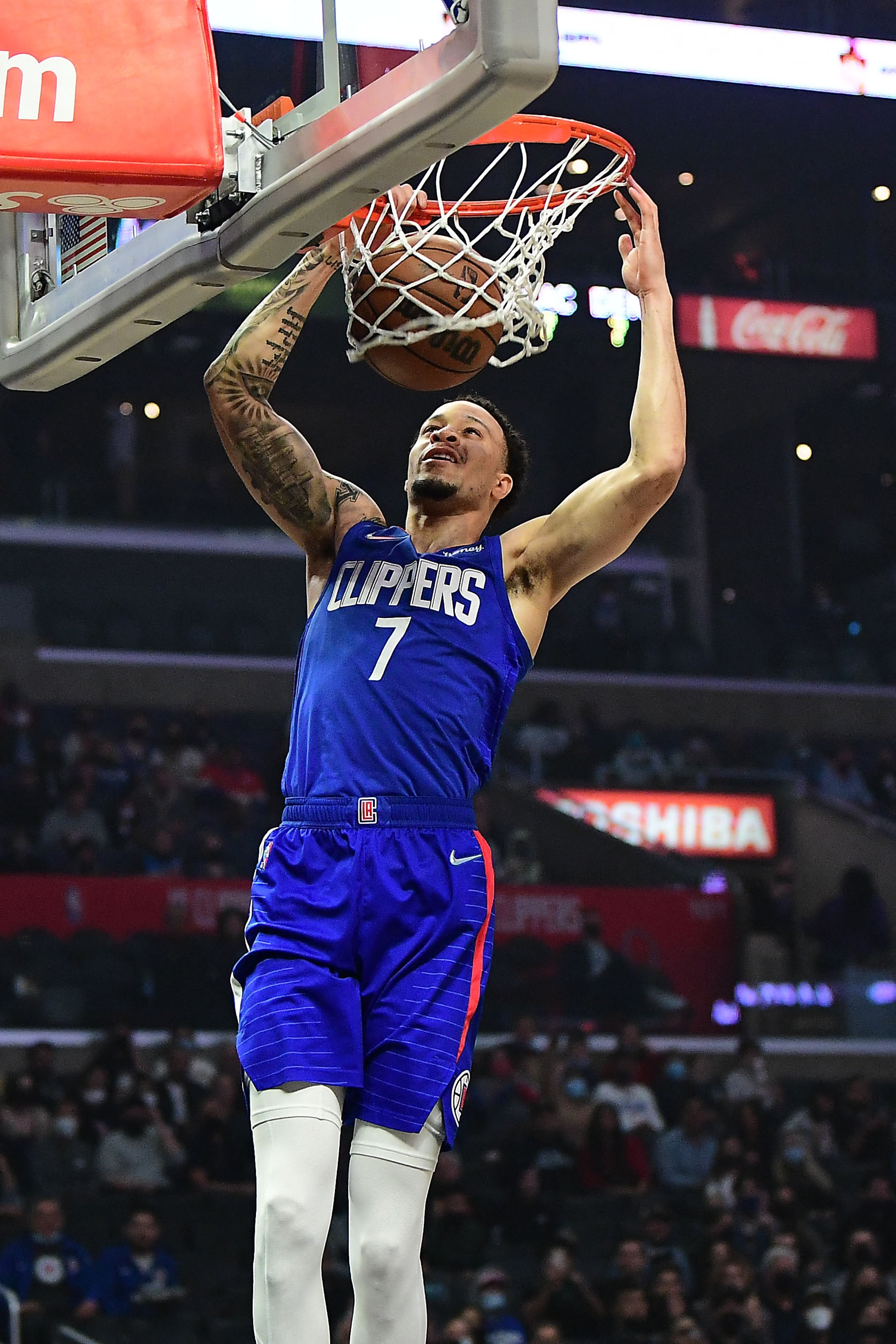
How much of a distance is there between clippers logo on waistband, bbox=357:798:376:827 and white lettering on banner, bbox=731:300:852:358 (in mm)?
15805

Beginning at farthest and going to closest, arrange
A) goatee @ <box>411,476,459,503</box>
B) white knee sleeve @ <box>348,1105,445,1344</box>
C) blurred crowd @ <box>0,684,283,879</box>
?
blurred crowd @ <box>0,684,283,879</box>, goatee @ <box>411,476,459,503</box>, white knee sleeve @ <box>348,1105,445,1344</box>

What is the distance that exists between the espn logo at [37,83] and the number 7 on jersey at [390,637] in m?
1.25

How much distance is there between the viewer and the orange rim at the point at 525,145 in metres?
3.75

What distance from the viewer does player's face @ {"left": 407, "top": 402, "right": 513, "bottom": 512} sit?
13.4 ft

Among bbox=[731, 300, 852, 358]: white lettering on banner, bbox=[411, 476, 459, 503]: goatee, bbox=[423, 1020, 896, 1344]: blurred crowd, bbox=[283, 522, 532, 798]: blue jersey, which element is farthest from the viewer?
bbox=[731, 300, 852, 358]: white lettering on banner

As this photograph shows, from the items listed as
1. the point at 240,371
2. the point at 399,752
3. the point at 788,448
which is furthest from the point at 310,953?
the point at 788,448

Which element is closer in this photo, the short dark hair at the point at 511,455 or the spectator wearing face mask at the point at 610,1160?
the short dark hair at the point at 511,455

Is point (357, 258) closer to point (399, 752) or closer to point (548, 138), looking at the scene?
point (548, 138)

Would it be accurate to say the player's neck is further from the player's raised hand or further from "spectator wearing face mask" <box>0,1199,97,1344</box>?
"spectator wearing face mask" <box>0,1199,97,1344</box>

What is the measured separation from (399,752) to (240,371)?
934 millimetres

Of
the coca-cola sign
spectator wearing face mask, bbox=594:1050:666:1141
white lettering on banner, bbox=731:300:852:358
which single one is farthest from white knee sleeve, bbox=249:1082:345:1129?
white lettering on banner, bbox=731:300:852:358

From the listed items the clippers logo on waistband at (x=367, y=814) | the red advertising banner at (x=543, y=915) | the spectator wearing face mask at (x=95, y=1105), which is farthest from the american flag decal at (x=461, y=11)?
the red advertising banner at (x=543, y=915)

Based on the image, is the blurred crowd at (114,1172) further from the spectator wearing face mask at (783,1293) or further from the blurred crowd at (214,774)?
the spectator wearing face mask at (783,1293)

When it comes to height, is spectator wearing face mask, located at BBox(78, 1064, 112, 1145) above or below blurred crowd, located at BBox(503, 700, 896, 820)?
below
